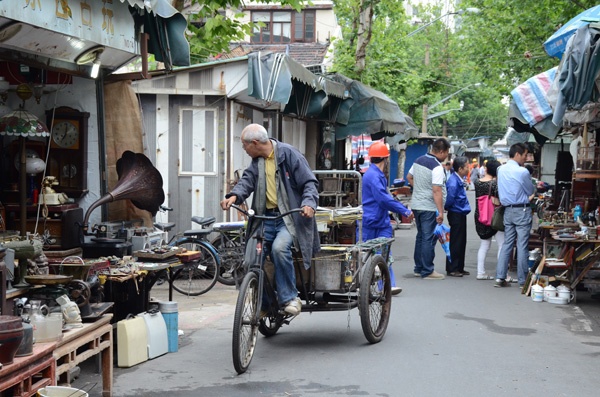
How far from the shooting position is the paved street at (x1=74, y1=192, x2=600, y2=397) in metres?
6.60

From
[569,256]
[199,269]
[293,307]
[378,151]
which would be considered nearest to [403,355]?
[293,307]

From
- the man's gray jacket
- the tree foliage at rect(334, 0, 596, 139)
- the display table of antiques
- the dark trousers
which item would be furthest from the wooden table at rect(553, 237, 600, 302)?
the tree foliage at rect(334, 0, 596, 139)

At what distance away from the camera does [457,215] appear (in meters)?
13.3

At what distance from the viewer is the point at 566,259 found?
11203 millimetres

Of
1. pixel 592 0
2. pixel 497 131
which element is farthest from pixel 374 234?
pixel 497 131

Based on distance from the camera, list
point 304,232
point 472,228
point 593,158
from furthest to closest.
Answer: point 472,228, point 593,158, point 304,232

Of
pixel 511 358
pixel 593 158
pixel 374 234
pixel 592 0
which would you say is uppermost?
pixel 592 0

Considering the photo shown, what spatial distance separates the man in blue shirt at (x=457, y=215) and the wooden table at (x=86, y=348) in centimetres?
770

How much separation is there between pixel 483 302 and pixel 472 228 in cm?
1406

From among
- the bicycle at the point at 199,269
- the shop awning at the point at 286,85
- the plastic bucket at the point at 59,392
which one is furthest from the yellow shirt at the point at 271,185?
the shop awning at the point at 286,85

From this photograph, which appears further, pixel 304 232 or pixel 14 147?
pixel 14 147

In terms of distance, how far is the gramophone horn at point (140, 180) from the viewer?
9.38 metres

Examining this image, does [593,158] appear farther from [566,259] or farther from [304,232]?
[304,232]

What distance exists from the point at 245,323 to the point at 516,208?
6.43m
